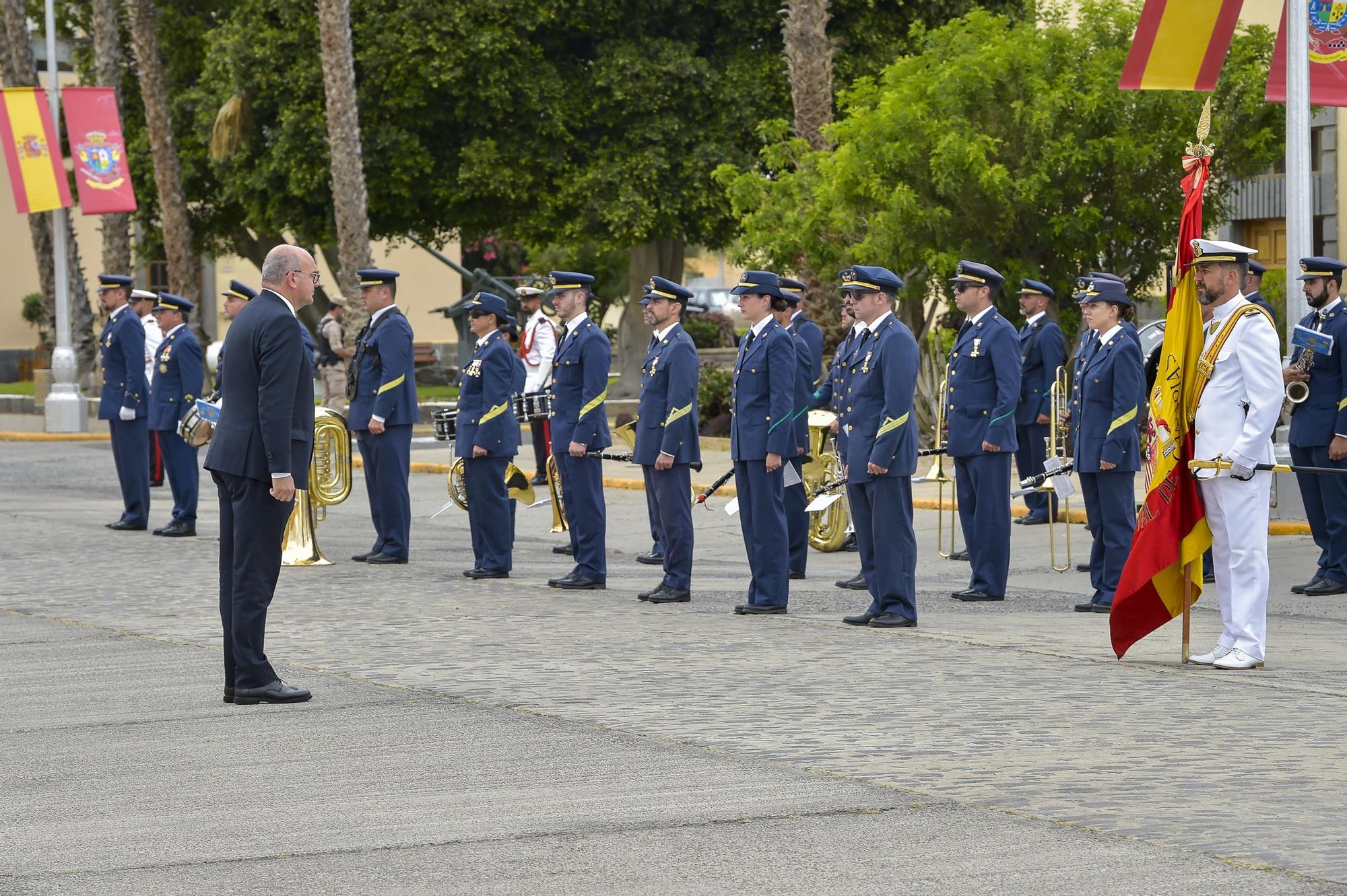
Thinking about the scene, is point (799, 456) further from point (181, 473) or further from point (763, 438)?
point (181, 473)

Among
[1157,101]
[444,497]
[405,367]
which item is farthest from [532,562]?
[1157,101]

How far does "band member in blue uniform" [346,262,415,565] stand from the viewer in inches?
555

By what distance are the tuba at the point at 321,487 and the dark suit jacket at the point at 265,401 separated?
17.8 ft

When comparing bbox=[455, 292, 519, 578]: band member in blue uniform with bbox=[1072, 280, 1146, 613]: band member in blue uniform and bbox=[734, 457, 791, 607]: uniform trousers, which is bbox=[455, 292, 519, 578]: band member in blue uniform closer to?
bbox=[734, 457, 791, 607]: uniform trousers

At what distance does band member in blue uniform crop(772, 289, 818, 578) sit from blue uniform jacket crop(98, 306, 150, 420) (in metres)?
5.81

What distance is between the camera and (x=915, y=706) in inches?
326

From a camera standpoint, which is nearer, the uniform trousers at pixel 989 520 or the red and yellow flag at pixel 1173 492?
the red and yellow flag at pixel 1173 492

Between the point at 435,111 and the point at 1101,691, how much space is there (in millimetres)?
25373

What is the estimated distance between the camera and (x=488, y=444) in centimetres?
1335

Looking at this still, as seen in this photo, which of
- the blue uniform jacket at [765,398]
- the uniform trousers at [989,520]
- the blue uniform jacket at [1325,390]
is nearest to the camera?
the blue uniform jacket at [765,398]

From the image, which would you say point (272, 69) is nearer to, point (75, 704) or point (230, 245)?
point (230, 245)

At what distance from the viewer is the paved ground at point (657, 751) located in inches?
226

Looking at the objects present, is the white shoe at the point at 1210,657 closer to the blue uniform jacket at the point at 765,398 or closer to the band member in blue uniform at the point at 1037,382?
the blue uniform jacket at the point at 765,398

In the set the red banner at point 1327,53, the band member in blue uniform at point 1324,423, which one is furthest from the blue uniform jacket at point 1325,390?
the red banner at point 1327,53
